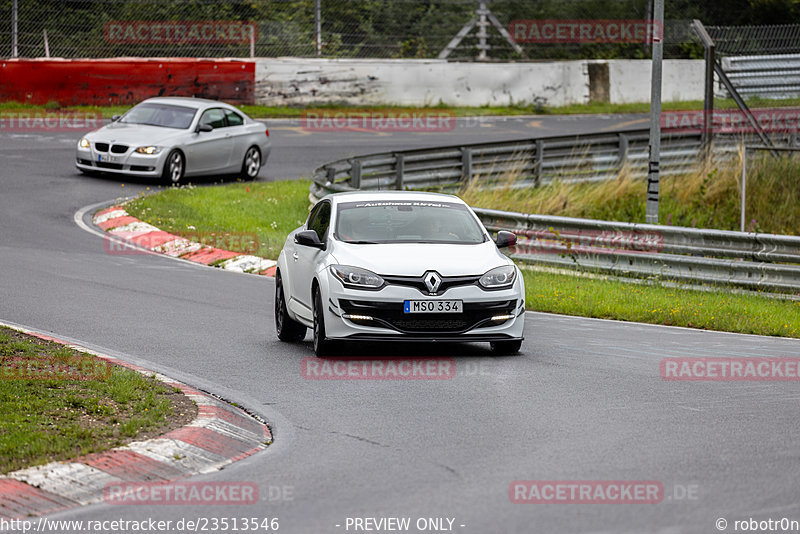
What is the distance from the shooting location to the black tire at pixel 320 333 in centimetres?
1091

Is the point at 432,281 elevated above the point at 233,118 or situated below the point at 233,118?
below

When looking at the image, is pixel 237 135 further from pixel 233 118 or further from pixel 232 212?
pixel 232 212

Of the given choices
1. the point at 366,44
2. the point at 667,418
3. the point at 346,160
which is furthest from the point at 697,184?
the point at 667,418

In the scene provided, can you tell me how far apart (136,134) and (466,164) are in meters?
6.38

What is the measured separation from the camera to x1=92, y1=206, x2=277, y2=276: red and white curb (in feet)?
58.5

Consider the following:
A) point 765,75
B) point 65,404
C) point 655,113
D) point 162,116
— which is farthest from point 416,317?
point 765,75

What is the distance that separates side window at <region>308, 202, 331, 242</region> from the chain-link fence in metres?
20.8

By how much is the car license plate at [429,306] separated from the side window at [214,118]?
15.2 meters

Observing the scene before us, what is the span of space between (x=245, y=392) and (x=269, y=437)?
1.49 m

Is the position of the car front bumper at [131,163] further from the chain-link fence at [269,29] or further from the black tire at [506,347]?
the black tire at [506,347]

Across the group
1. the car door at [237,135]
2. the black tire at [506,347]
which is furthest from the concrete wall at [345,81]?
the black tire at [506,347]

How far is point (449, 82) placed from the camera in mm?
36875

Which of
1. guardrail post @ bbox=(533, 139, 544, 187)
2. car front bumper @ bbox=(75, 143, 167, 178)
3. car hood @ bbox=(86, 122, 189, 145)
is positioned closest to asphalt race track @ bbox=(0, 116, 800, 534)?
car front bumper @ bbox=(75, 143, 167, 178)

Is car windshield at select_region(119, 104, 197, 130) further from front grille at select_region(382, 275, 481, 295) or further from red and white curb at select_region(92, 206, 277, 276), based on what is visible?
front grille at select_region(382, 275, 481, 295)
